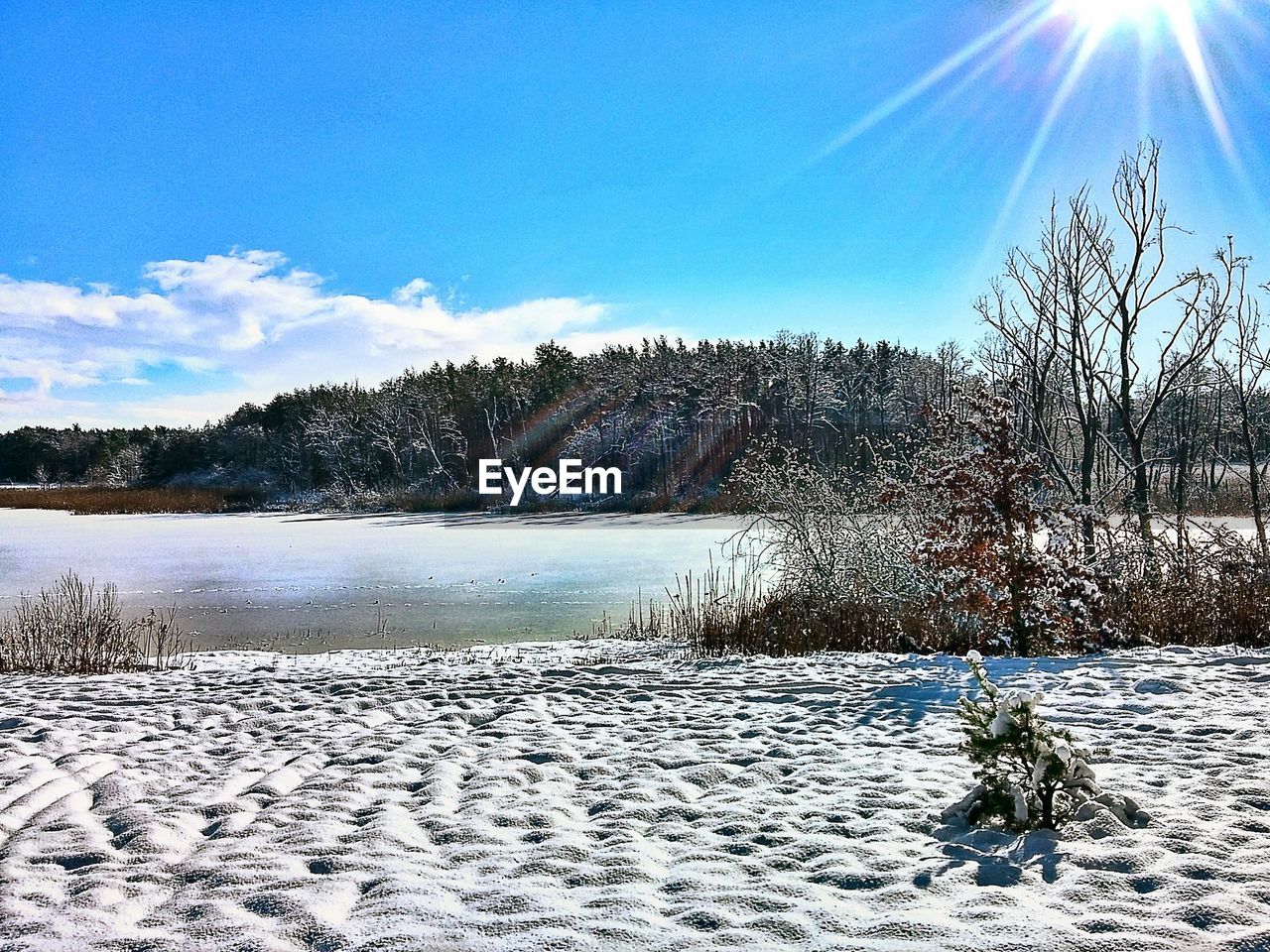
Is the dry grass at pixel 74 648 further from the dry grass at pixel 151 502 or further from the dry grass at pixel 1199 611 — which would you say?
the dry grass at pixel 151 502

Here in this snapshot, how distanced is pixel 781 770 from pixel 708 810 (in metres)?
0.70

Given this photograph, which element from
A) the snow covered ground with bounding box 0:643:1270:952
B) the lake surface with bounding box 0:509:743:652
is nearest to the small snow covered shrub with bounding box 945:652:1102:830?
the snow covered ground with bounding box 0:643:1270:952

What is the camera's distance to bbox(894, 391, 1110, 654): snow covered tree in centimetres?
752

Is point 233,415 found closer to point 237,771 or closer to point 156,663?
point 156,663

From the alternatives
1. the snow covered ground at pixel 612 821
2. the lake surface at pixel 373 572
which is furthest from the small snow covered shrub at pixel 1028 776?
the lake surface at pixel 373 572

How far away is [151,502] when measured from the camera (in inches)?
1576

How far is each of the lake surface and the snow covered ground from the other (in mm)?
4352

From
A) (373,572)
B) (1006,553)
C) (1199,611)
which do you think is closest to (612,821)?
(1006,553)

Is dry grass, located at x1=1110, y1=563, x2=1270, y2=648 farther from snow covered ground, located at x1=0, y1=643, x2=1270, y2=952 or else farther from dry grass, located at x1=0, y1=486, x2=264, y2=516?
dry grass, located at x1=0, y1=486, x2=264, y2=516

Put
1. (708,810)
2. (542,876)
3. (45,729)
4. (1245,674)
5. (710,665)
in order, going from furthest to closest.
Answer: (710,665)
(1245,674)
(45,729)
(708,810)
(542,876)

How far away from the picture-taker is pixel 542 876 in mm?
3170

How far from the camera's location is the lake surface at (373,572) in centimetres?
1102

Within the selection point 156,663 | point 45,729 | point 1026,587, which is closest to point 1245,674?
point 1026,587

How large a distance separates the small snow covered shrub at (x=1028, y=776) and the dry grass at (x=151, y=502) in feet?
135
